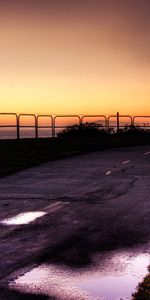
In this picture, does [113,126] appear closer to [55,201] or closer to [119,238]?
[55,201]

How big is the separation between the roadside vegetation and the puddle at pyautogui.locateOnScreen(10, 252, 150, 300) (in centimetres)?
10

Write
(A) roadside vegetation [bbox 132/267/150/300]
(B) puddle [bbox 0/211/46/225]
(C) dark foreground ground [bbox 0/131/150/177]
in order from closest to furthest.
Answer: (A) roadside vegetation [bbox 132/267/150/300]
(B) puddle [bbox 0/211/46/225]
(C) dark foreground ground [bbox 0/131/150/177]

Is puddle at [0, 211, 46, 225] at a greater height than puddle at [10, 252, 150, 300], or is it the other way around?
puddle at [0, 211, 46, 225]

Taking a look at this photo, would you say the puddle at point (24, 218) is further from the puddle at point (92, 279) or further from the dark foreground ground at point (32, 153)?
the dark foreground ground at point (32, 153)

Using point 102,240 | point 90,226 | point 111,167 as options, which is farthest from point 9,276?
point 111,167

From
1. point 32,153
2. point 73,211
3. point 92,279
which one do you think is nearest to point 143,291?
point 92,279

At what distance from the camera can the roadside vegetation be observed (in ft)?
19.7

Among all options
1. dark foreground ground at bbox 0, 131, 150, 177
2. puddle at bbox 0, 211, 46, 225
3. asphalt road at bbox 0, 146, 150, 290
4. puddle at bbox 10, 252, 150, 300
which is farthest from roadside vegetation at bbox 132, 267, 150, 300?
dark foreground ground at bbox 0, 131, 150, 177

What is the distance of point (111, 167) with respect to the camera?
19.6 m

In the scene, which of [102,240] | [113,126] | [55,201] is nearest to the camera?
[102,240]

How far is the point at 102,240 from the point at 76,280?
6.79 feet

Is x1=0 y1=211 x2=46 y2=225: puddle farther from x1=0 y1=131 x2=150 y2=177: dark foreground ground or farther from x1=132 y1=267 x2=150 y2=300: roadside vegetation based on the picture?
x1=0 y1=131 x2=150 y2=177: dark foreground ground

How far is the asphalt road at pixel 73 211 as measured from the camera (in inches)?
322

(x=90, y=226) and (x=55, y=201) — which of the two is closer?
(x=90, y=226)
